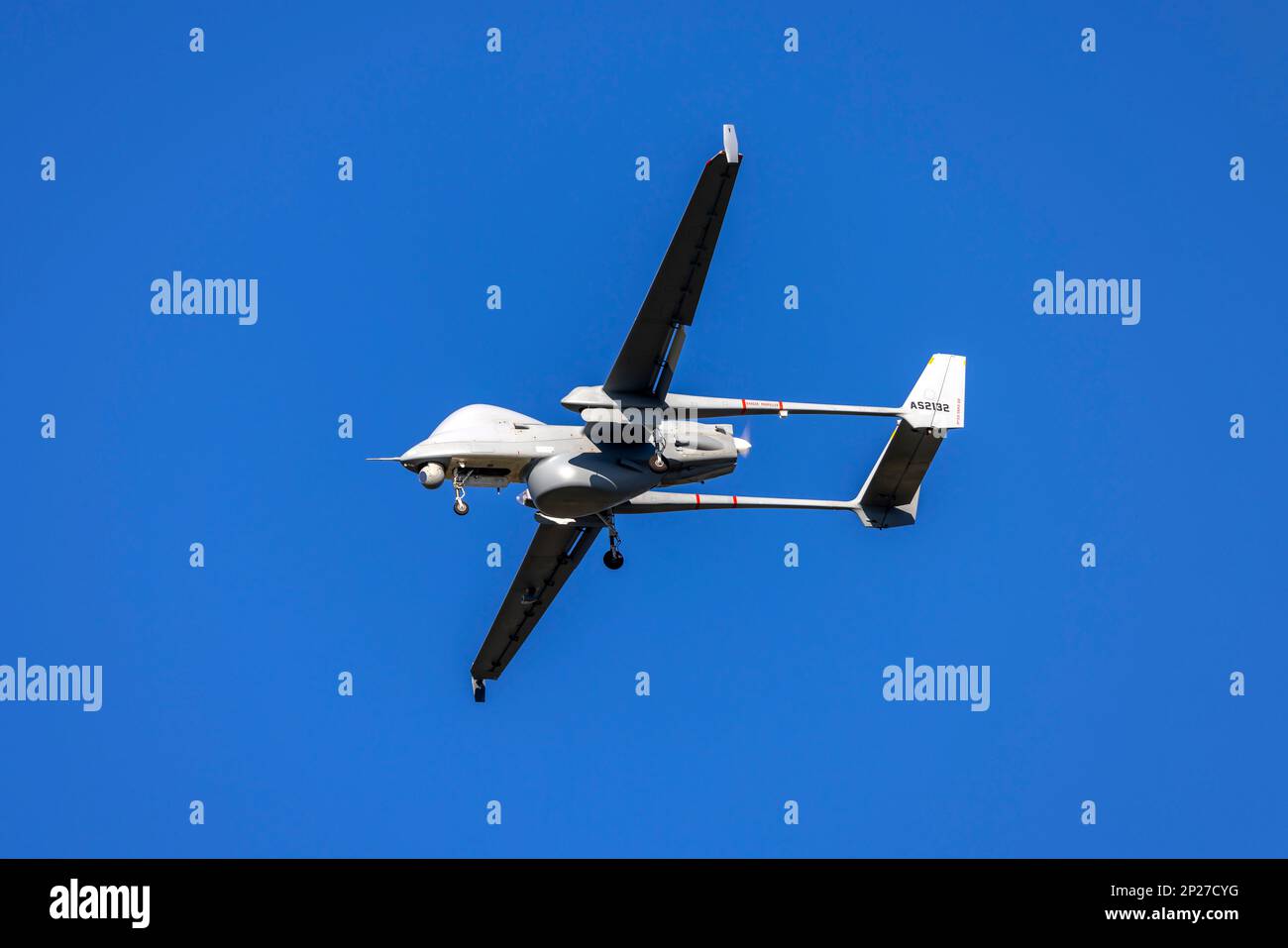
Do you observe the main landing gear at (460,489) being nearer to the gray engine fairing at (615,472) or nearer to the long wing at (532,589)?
the gray engine fairing at (615,472)

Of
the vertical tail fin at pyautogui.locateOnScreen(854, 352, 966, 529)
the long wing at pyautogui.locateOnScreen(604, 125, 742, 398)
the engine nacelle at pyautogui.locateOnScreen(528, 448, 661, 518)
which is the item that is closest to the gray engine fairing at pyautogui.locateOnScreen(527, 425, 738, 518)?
the engine nacelle at pyautogui.locateOnScreen(528, 448, 661, 518)

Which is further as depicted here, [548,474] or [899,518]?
[899,518]

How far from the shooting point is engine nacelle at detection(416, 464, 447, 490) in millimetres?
38312

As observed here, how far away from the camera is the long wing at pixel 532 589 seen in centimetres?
4488

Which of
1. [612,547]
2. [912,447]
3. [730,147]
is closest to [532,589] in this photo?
[612,547]

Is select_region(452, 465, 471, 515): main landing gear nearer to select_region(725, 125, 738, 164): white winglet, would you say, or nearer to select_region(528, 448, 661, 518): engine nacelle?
select_region(528, 448, 661, 518): engine nacelle

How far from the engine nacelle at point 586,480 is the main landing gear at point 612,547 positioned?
2.23 metres

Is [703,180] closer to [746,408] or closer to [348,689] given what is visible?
[746,408]

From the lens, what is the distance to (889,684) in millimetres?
47781

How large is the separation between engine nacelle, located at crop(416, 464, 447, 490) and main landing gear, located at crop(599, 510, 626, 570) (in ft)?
19.6

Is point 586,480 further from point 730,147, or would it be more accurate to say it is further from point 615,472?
point 730,147

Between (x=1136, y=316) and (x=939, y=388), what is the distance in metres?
8.41

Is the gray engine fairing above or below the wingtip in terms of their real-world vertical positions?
below
